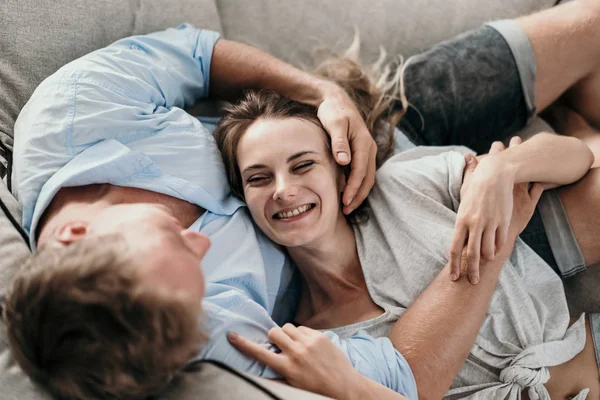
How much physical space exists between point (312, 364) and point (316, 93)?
722mm

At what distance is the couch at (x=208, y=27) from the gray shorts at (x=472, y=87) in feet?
0.59

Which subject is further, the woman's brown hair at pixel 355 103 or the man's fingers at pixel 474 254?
the woman's brown hair at pixel 355 103

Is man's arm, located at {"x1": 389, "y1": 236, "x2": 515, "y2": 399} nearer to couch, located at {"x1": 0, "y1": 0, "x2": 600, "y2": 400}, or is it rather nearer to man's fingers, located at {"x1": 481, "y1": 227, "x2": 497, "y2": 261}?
man's fingers, located at {"x1": 481, "y1": 227, "x2": 497, "y2": 261}

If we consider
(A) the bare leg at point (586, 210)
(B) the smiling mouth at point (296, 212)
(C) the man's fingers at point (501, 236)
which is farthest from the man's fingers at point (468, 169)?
(B) the smiling mouth at point (296, 212)

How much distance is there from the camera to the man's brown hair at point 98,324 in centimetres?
79

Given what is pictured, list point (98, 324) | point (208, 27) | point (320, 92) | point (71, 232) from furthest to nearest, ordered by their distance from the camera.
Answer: point (208, 27) < point (320, 92) < point (71, 232) < point (98, 324)

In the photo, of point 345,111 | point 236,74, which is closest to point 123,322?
point 345,111

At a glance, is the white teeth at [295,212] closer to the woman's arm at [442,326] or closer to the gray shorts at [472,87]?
the woman's arm at [442,326]

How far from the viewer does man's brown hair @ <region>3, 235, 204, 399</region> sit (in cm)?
79

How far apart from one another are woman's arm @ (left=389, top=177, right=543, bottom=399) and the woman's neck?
18 cm

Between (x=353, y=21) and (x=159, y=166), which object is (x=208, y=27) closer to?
(x=353, y=21)

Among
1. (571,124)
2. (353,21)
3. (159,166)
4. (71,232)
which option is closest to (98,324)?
(71,232)

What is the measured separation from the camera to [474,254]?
1.16 m

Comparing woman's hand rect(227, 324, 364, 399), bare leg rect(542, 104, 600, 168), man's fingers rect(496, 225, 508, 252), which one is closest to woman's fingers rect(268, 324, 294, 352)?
woman's hand rect(227, 324, 364, 399)
